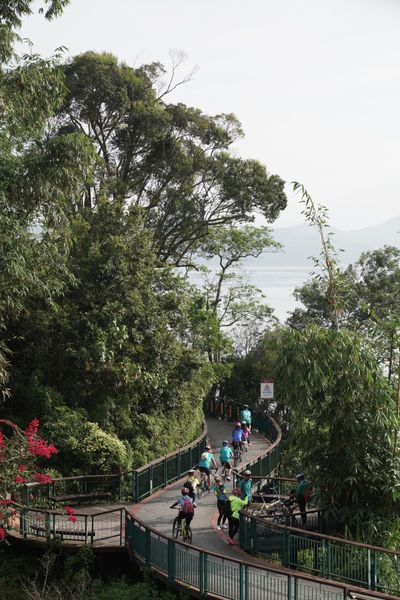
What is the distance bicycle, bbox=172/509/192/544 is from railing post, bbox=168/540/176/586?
1683 millimetres

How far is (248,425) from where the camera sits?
30125 millimetres

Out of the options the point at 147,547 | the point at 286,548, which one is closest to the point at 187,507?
the point at 147,547

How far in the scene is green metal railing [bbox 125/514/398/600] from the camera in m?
13.6

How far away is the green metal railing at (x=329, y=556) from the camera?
49.3ft

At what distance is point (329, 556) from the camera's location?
15398mm

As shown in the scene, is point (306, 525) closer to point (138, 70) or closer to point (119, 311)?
point (119, 311)

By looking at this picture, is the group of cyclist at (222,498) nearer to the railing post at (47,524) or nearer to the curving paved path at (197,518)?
the curving paved path at (197,518)

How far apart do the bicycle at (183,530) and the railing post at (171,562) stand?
1.68 m

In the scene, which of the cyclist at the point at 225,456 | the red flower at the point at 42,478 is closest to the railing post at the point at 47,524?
the red flower at the point at 42,478

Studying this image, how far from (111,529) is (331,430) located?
18.5ft

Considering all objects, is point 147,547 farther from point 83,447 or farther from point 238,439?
point 238,439

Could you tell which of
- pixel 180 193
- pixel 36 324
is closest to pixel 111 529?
pixel 36 324

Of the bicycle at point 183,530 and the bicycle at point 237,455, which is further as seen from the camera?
the bicycle at point 237,455

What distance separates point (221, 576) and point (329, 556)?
7.34ft
